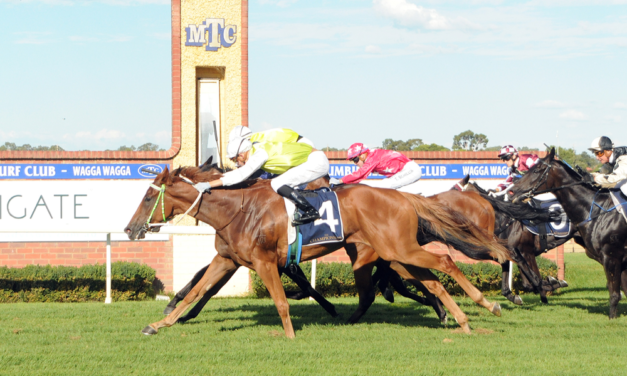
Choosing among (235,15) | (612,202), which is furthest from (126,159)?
(612,202)

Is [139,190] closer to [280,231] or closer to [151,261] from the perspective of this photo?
[151,261]

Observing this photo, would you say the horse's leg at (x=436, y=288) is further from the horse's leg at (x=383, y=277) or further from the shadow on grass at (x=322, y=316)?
the horse's leg at (x=383, y=277)

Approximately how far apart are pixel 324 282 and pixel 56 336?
462cm

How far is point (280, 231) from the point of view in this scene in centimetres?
582

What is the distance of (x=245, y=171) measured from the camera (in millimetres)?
5734

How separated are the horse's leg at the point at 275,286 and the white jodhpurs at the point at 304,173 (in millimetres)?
656

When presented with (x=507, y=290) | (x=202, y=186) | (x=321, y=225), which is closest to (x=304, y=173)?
(x=321, y=225)

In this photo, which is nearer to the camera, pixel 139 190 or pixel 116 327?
pixel 116 327

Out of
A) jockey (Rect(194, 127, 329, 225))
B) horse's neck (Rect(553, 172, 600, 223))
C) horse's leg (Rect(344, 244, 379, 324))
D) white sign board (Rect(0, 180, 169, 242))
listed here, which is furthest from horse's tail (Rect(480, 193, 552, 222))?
white sign board (Rect(0, 180, 169, 242))

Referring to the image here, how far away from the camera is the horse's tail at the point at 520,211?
8094mm

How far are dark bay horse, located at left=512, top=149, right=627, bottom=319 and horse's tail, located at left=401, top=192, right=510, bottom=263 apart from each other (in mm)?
1367

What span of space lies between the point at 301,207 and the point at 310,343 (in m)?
1.12

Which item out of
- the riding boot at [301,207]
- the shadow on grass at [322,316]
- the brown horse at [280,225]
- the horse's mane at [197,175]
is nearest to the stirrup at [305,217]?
the riding boot at [301,207]

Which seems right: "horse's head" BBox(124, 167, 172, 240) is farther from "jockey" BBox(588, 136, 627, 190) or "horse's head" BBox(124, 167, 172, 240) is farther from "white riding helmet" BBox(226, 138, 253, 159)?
"jockey" BBox(588, 136, 627, 190)
